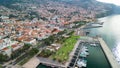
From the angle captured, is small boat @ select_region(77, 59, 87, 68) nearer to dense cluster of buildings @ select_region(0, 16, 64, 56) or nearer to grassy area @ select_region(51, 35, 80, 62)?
grassy area @ select_region(51, 35, 80, 62)

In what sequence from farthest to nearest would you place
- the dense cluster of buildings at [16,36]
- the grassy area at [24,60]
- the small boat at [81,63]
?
the dense cluster of buildings at [16,36] → the small boat at [81,63] → the grassy area at [24,60]

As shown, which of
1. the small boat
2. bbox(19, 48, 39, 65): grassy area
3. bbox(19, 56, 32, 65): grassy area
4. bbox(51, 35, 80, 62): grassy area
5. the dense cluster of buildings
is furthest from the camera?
the dense cluster of buildings

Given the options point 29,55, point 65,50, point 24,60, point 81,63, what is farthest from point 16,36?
point 81,63

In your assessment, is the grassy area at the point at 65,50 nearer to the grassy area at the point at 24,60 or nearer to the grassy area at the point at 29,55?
the grassy area at the point at 29,55

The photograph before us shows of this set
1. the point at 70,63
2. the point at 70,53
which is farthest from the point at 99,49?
the point at 70,63

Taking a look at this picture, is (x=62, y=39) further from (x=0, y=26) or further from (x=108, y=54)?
(x=0, y=26)

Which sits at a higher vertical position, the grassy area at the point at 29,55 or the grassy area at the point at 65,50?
the grassy area at the point at 29,55

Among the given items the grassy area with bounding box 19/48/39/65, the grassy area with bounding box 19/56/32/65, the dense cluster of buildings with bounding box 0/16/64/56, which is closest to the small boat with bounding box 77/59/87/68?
the grassy area with bounding box 19/48/39/65

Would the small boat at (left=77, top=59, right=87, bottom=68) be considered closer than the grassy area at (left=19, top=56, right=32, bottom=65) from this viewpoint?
No

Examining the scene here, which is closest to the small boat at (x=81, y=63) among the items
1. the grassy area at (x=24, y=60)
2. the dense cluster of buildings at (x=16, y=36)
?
the grassy area at (x=24, y=60)
